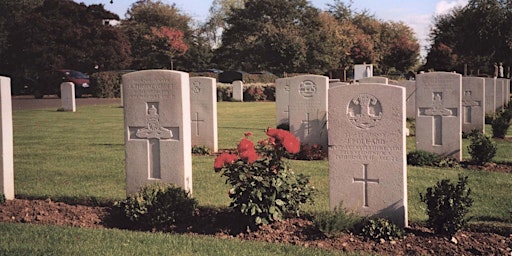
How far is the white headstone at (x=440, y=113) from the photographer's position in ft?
35.6

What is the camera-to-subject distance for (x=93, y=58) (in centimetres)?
4447

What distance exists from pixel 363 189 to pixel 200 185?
3.01m

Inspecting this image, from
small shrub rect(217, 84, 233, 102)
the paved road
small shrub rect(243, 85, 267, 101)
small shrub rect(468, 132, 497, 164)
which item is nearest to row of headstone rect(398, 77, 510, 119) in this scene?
small shrub rect(468, 132, 497, 164)

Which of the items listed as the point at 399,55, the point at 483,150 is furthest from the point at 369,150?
the point at 399,55

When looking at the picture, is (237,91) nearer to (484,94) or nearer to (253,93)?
(253,93)

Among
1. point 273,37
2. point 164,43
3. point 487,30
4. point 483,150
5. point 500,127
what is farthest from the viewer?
point 164,43

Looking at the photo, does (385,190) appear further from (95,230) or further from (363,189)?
(95,230)

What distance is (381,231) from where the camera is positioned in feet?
18.3

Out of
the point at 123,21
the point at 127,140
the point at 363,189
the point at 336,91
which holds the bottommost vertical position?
the point at 363,189

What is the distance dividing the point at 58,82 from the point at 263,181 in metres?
34.9

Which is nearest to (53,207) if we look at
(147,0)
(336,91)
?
(336,91)

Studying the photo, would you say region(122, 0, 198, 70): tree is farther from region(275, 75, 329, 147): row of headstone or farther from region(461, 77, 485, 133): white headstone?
region(275, 75, 329, 147): row of headstone

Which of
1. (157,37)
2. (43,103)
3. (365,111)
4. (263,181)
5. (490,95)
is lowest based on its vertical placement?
(263,181)

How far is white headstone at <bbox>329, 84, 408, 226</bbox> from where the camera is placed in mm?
5898
